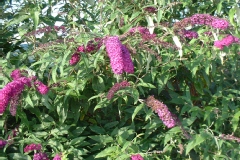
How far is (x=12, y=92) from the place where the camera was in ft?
5.83

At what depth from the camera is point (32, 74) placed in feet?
6.63

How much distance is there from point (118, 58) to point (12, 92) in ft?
1.70

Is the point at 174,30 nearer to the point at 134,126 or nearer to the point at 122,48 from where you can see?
the point at 122,48

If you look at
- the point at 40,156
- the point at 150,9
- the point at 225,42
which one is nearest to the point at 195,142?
the point at 225,42

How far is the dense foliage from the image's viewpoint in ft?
6.54

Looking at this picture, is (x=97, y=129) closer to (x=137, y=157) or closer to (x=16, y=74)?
(x=137, y=157)

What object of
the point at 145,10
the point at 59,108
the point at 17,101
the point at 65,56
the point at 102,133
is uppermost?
the point at 145,10

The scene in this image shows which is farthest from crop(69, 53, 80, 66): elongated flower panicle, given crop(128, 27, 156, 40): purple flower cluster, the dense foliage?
crop(128, 27, 156, 40): purple flower cluster

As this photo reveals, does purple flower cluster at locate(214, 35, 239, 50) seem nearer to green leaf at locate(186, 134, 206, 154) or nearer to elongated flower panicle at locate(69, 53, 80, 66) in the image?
green leaf at locate(186, 134, 206, 154)

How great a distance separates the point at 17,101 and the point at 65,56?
33 cm

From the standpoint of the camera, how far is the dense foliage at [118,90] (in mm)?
1993

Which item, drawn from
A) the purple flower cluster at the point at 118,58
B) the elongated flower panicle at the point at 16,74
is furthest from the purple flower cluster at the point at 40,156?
the purple flower cluster at the point at 118,58

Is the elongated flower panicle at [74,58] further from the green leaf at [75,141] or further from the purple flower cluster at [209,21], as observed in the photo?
the purple flower cluster at [209,21]

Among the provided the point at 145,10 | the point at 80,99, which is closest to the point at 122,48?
the point at 80,99
